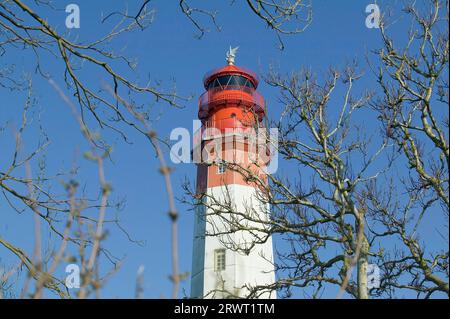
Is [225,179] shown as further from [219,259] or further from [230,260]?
[230,260]

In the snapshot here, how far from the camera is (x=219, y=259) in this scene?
19.0 metres

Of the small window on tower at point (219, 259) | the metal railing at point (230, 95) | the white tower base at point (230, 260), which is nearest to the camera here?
the white tower base at point (230, 260)

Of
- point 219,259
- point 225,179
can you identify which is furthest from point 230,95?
point 219,259

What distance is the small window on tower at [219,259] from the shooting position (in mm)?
18797

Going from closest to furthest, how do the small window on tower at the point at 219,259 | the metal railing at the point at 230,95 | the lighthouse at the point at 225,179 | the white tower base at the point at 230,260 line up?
the white tower base at the point at 230,260
the lighthouse at the point at 225,179
the small window on tower at the point at 219,259
the metal railing at the point at 230,95

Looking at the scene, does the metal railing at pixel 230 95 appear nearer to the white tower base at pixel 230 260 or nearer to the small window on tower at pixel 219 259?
the white tower base at pixel 230 260

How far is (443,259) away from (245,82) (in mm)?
15578

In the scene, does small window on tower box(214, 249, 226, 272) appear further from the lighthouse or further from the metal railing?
the metal railing

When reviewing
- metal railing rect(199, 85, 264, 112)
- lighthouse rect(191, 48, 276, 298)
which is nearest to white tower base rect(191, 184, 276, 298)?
lighthouse rect(191, 48, 276, 298)

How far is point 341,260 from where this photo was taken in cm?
749

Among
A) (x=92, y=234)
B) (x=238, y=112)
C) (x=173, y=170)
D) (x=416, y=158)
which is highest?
(x=238, y=112)

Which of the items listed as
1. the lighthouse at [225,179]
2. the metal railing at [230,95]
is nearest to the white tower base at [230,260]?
the lighthouse at [225,179]
